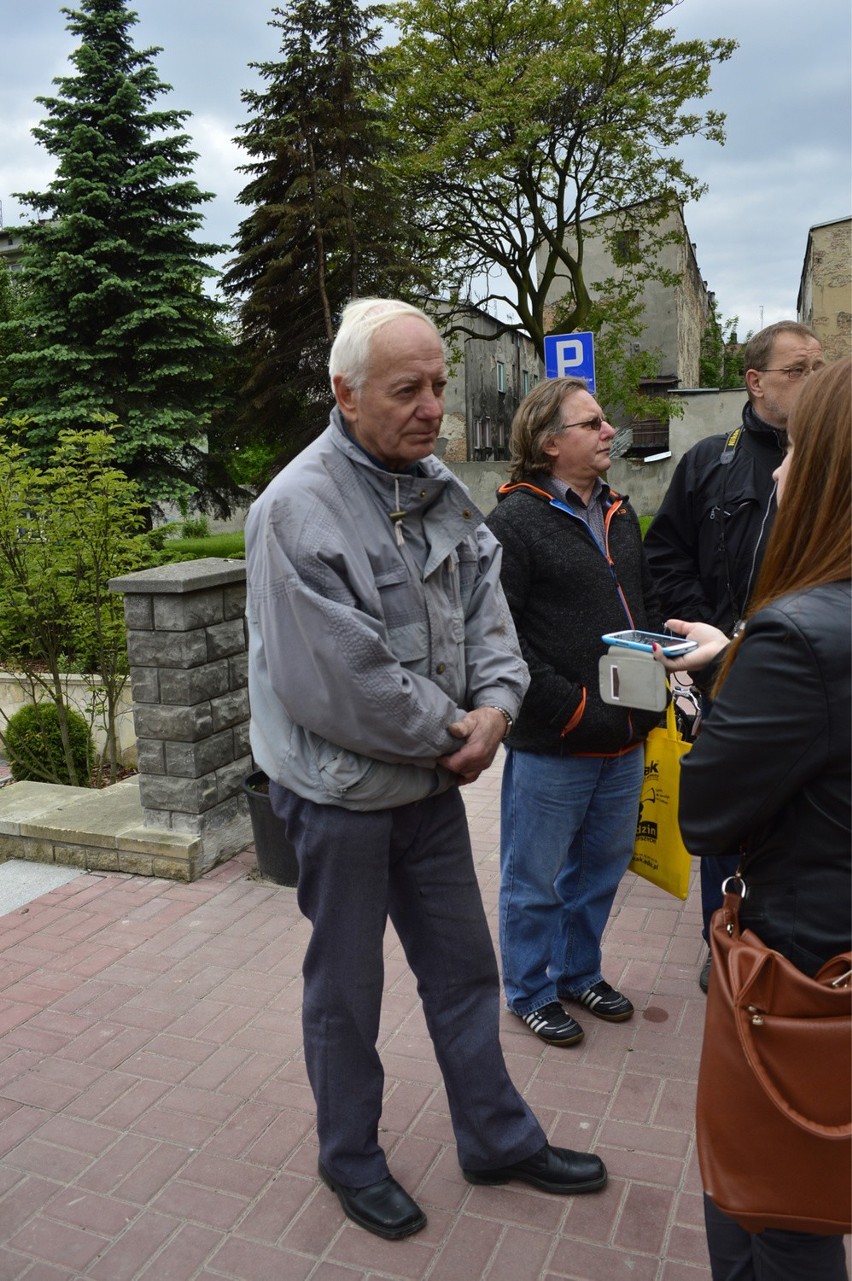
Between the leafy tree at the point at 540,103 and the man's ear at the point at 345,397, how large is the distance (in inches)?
843

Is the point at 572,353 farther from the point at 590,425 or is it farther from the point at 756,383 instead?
the point at 590,425

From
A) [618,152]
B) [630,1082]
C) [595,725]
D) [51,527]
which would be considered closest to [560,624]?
[595,725]

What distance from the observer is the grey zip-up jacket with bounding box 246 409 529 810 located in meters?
2.09

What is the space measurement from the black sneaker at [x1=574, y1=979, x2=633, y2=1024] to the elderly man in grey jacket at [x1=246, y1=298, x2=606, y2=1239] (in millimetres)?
788

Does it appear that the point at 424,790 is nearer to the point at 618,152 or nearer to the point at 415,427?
the point at 415,427

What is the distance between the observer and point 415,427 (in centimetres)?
222

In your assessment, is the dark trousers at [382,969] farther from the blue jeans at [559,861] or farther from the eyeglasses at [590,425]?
the eyeglasses at [590,425]

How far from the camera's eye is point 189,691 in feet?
15.4

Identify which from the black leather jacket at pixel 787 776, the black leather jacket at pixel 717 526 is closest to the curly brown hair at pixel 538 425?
the black leather jacket at pixel 717 526

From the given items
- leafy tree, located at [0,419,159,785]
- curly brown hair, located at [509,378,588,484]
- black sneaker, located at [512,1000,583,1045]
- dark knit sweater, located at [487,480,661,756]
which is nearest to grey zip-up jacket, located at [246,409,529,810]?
dark knit sweater, located at [487,480,661,756]

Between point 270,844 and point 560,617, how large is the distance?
7.14 ft

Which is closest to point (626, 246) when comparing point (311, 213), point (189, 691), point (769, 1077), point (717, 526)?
point (311, 213)

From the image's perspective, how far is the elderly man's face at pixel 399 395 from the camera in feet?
7.09

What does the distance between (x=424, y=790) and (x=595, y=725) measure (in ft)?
2.73
